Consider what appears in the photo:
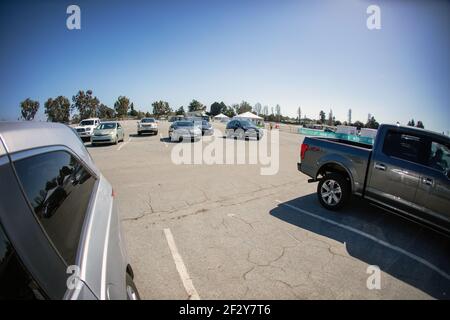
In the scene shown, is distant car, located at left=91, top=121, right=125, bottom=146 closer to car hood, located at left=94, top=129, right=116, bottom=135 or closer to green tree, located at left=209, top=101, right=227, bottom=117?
car hood, located at left=94, top=129, right=116, bottom=135


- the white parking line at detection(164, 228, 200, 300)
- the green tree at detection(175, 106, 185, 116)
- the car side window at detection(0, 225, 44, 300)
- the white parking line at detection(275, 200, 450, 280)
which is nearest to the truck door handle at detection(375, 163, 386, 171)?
the white parking line at detection(275, 200, 450, 280)

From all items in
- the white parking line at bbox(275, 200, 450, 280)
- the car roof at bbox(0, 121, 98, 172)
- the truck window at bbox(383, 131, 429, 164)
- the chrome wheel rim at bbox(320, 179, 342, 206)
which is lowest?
the white parking line at bbox(275, 200, 450, 280)

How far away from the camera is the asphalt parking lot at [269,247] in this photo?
3086mm

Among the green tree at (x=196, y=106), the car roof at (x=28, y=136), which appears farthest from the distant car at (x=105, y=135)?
the green tree at (x=196, y=106)

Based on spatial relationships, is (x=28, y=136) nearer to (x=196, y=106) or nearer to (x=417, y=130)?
(x=417, y=130)

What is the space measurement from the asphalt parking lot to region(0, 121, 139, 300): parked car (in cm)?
143

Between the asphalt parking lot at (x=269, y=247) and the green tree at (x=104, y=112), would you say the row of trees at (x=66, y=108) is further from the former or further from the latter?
the asphalt parking lot at (x=269, y=247)

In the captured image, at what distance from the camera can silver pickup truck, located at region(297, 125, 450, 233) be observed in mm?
4027

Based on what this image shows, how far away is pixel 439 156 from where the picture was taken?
425 centimetres

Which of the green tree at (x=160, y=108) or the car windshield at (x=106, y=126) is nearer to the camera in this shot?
Result: the car windshield at (x=106, y=126)

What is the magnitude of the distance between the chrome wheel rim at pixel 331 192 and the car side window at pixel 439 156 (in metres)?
1.69

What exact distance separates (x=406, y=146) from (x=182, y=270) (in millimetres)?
4572
